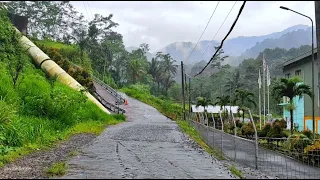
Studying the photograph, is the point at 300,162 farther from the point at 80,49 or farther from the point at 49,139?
the point at 80,49

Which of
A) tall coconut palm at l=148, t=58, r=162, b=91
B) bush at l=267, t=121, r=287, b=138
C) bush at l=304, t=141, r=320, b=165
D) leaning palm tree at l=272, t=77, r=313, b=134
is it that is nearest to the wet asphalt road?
bush at l=304, t=141, r=320, b=165

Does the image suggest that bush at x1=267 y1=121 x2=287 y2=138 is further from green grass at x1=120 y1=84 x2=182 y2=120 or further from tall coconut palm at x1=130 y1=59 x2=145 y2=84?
tall coconut palm at x1=130 y1=59 x2=145 y2=84

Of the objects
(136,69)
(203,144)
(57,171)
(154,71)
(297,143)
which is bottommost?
(203,144)

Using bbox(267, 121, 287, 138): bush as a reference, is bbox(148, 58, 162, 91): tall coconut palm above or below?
above

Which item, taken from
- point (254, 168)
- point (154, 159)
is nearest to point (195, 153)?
point (154, 159)

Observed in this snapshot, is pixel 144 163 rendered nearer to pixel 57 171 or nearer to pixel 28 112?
pixel 57 171

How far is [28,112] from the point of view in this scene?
757 inches

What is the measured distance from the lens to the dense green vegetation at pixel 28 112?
13.9 metres

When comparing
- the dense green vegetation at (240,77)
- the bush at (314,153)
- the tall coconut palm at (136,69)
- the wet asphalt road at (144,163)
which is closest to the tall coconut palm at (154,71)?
the dense green vegetation at (240,77)

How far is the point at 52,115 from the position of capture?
815 inches

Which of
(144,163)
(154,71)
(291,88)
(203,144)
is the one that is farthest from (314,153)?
(154,71)

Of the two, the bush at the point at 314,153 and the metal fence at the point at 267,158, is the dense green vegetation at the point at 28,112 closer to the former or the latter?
the metal fence at the point at 267,158

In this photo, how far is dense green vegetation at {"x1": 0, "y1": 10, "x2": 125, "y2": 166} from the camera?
13883 millimetres

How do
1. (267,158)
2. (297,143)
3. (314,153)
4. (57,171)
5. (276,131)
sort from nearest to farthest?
(57,171)
(267,158)
(314,153)
(297,143)
(276,131)
